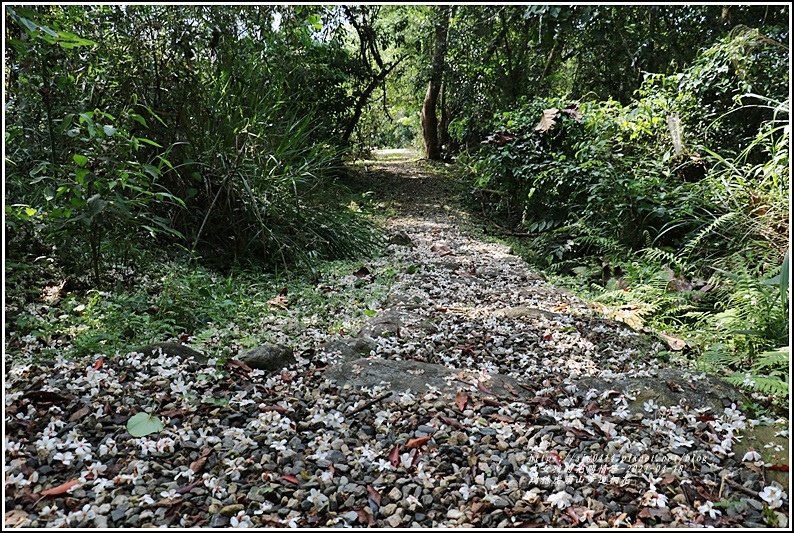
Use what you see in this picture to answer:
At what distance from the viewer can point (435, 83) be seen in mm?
10516

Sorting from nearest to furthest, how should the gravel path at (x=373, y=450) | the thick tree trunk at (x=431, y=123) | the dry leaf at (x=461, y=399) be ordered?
the gravel path at (x=373, y=450) → the dry leaf at (x=461, y=399) → the thick tree trunk at (x=431, y=123)

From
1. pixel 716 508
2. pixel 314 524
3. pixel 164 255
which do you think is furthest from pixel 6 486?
pixel 164 255

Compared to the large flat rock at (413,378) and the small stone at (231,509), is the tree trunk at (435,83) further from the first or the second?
the small stone at (231,509)

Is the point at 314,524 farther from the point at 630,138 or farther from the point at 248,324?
the point at 630,138

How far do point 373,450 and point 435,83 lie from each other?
987 centimetres

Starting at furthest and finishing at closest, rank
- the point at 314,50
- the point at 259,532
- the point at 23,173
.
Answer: the point at 314,50, the point at 23,173, the point at 259,532

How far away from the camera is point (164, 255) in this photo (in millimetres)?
3215

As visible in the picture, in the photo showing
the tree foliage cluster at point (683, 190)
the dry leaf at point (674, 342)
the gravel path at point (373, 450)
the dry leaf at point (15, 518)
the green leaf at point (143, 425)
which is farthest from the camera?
the tree foliage cluster at point (683, 190)

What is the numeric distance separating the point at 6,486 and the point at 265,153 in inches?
117

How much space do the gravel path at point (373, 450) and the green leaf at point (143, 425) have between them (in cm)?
3

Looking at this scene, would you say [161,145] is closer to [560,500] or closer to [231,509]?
[231,509]

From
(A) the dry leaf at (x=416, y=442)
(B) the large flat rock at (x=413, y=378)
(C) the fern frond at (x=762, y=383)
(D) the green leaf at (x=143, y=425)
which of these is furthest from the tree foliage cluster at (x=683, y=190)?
(D) the green leaf at (x=143, y=425)

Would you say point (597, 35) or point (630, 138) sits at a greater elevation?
point (597, 35)

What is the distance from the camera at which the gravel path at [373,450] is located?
4.42 feet
